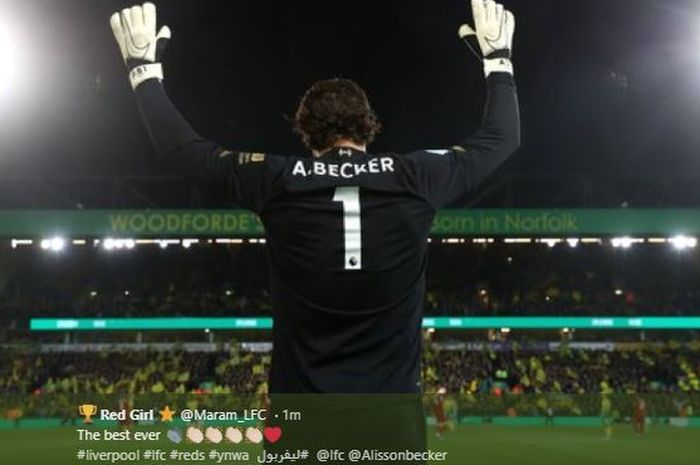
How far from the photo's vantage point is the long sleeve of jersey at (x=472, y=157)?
2.06m

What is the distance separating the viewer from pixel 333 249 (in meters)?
1.99

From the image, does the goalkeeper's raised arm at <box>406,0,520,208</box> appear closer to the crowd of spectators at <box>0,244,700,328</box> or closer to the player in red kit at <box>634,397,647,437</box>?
the player in red kit at <box>634,397,647,437</box>

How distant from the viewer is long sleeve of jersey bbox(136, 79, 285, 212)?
200 centimetres

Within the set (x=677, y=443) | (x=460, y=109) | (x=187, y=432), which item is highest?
(x=460, y=109)

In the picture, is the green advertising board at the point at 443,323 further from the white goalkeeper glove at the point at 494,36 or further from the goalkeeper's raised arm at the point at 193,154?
the goalkeeper's raised arm at the point at 193,154

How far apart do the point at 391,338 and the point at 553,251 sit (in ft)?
124

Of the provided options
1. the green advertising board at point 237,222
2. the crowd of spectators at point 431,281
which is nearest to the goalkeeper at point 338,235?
the green advertising board at point 237,222

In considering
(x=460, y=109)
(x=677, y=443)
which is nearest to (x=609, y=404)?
(x=677, y=443)

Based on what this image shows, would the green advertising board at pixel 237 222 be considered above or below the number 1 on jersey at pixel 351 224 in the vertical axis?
above

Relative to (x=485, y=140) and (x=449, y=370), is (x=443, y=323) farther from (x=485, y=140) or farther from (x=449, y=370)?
(x=485, y=140)

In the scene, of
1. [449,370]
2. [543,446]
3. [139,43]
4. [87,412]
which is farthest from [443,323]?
[139,43]

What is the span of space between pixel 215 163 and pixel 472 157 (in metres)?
0.70

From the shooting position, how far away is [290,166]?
2025 mm

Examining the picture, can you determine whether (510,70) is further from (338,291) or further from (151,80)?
(151,80)
